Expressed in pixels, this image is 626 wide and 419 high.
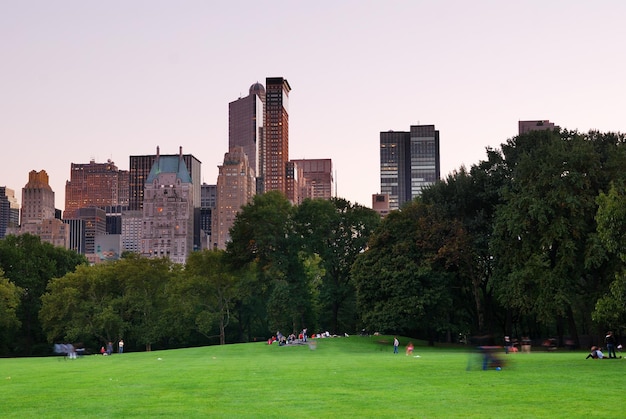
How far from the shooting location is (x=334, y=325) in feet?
289

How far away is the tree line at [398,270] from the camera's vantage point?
57.4 meters

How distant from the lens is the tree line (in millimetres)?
57438

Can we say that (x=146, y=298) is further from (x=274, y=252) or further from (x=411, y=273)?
(x=411, y=273)

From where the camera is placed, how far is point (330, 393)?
71.9ft

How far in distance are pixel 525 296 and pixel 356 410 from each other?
4320cm

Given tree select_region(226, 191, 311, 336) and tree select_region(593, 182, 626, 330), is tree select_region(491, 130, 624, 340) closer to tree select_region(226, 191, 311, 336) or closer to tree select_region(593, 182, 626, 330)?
tree select_region(593, 182, 626, 330)

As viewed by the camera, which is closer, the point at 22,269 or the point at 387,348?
the point at 387,348

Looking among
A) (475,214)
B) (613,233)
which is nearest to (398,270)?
(475,214)

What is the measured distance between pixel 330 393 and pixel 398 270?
47.4 m

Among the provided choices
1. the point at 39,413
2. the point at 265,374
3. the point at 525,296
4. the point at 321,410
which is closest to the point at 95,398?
the point at 39,413

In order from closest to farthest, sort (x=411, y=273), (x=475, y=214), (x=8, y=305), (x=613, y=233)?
(x=613, y=233) → (x=411, y=273) → (x=475, y=214) → (x=8, y=305)

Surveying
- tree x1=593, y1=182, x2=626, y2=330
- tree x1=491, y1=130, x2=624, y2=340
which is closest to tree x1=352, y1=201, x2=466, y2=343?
tree x1=491, y1=130, x2=624, y2=340

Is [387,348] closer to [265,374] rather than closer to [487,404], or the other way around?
[265,374]

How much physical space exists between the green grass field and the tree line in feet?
60.4
